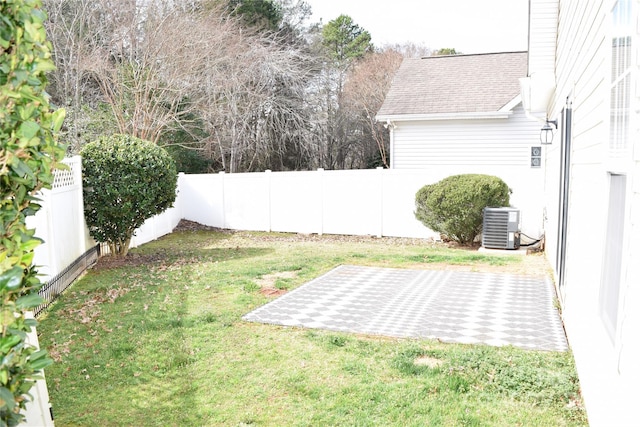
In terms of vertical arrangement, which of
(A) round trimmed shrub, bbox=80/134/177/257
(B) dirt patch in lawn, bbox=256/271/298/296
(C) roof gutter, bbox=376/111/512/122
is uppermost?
(C) roof gutter, bbox=376/111/512/122

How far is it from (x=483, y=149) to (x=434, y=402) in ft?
39.2

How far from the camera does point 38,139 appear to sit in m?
1.97

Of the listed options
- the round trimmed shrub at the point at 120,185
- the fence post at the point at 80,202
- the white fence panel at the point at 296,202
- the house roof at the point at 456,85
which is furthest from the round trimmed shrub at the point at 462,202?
the fence post at the point at 80,202

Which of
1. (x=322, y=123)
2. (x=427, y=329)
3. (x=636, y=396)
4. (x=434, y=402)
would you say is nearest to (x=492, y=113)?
(x=322, y=123)

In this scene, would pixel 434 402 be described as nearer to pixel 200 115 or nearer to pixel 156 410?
pixel 156 410

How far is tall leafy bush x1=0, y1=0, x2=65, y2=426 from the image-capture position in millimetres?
1761

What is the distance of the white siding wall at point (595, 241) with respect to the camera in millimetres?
2143

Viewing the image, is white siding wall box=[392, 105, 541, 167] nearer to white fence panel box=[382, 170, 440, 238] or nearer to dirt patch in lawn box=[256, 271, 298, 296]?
white fence panel box=[382, 170, 440, 238]

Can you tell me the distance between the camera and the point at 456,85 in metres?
16.0

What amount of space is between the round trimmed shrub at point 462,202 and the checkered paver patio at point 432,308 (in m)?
2.70

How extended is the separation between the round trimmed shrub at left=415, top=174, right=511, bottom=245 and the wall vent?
1.01 feet

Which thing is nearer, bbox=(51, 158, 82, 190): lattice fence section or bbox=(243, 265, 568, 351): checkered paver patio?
bbox=(243, 265, 568, 351): checkered paver patio

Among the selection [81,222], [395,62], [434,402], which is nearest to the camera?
[434,402]

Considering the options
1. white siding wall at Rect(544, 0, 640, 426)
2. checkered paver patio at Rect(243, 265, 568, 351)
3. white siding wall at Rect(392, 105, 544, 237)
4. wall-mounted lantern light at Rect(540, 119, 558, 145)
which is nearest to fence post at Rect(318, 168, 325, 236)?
white siding wall at Rect(392, 105, 544, 237)
